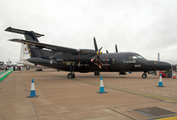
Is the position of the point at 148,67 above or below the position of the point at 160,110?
above

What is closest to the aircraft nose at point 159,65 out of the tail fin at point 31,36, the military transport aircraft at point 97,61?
the military transport aircraft at point 97,61

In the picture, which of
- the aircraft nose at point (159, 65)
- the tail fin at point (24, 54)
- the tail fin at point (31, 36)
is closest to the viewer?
the aircraft nose at point (159, 65)

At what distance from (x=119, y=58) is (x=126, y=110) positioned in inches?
535

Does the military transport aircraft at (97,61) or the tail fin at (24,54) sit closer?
the military transport aircraft at (97,61)

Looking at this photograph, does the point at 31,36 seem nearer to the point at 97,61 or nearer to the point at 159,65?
the point at 97,61

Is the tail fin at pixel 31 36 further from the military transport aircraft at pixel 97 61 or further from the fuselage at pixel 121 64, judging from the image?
the fuselage at pixel 121 64

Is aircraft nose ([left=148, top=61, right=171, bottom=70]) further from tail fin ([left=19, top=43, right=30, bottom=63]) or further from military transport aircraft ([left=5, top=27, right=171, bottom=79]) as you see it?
tail fin ([left=19, top=43, right=30, bottom=63])

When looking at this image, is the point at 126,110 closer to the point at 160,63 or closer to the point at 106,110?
the point at 106,110

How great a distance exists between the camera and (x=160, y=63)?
1722 centimetres

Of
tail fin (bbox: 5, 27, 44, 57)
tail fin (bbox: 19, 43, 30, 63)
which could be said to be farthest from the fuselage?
tail fin (bbox: 19, 43, 30, 63)

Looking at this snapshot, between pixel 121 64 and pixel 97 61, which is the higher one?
pixel 97 61

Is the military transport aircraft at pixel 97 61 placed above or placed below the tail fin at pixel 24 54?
below

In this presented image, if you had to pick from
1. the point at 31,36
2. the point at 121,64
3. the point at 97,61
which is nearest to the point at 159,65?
the point at 121,64

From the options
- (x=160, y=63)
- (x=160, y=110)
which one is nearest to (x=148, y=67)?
(x=160, y=63)
